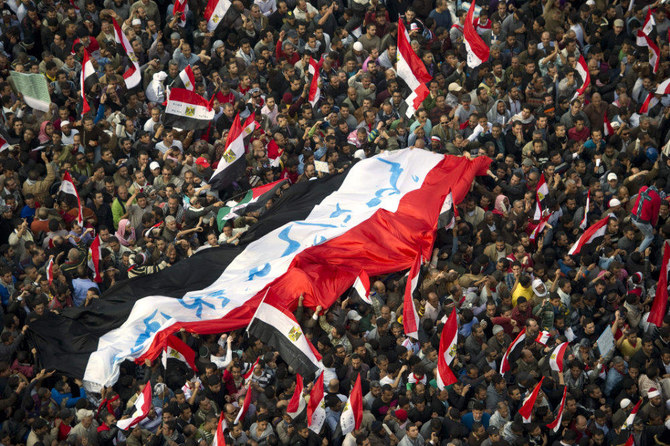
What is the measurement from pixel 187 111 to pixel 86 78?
1.83 metres

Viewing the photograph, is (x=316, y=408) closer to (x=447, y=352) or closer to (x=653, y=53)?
(x=447, y=352)

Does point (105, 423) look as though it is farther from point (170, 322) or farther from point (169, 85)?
point (169, 85)

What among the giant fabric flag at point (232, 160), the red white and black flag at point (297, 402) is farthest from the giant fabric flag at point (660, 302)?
the giant fabric flag at point (232, 160)

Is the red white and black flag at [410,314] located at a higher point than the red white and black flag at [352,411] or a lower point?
higher

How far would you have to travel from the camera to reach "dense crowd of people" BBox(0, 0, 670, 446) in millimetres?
19688

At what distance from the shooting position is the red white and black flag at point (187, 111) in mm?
23562

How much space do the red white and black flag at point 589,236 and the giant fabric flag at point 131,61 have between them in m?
7.77

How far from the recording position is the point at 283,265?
21578 millimetres

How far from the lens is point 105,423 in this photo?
1938cm

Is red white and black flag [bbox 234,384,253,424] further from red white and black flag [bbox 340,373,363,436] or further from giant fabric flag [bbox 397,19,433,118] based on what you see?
giant fabric flag [bbox 397,19,433,118]

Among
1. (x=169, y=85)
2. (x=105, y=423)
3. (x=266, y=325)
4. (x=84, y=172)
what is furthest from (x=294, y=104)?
(x=105, y=423)

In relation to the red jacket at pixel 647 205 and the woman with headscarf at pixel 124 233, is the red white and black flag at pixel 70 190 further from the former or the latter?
the red jacket at pixel 647 205

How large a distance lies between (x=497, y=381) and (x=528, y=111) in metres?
5.84

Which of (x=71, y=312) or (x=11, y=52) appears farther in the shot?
(x=11, y=52)
